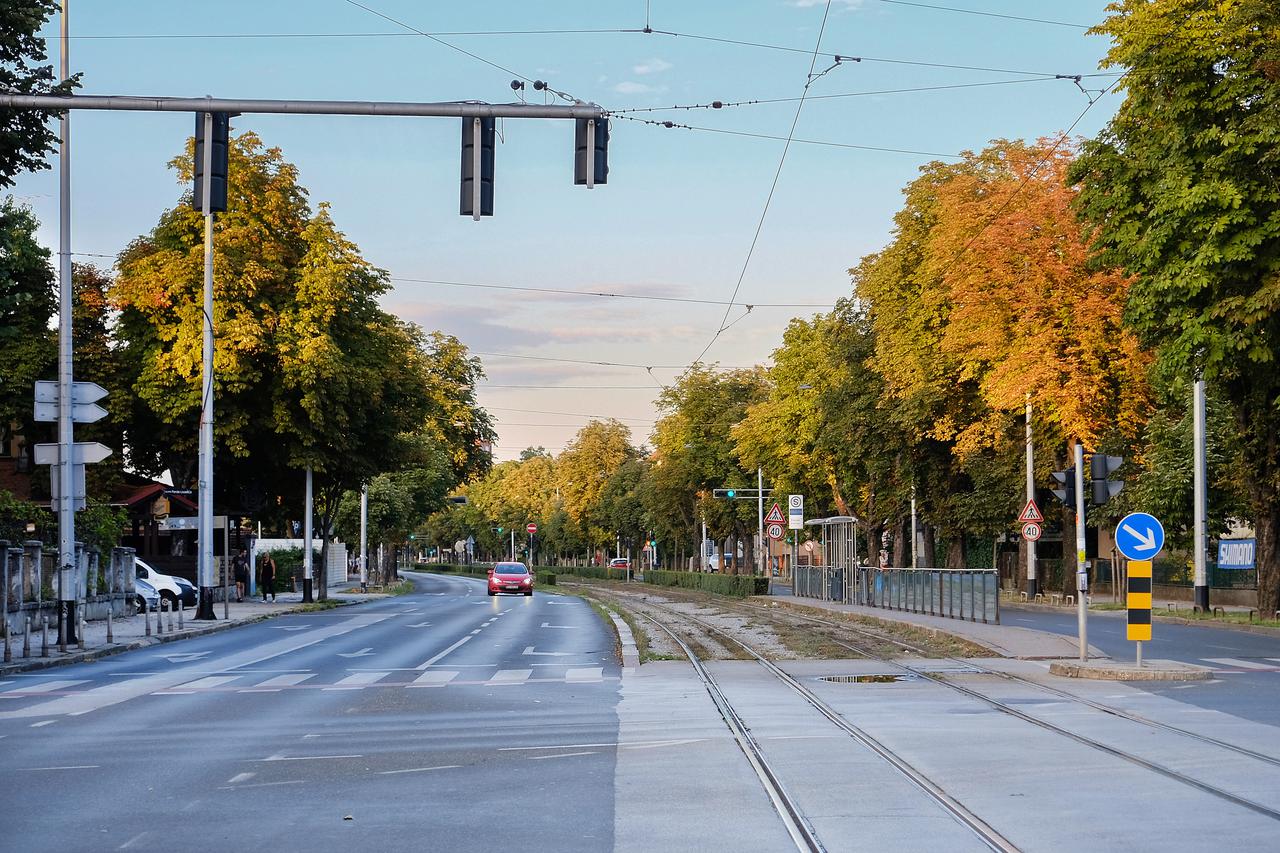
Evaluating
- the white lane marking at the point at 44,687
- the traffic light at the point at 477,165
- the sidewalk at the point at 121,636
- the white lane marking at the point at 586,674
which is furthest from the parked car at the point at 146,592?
the traffic light at the point at 477,165

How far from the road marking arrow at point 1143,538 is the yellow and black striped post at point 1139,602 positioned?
243 mm

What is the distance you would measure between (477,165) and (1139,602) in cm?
1076

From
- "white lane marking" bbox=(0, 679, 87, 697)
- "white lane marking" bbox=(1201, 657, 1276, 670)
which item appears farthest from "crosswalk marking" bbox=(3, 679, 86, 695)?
"white lane marking" bbox=(1201, 657, 1276, 670)

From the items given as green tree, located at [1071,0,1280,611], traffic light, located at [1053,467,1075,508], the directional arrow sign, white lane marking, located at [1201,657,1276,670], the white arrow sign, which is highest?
green tree, located at [1071,0,1280,611]

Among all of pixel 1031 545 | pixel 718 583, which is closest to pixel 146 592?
pixel 1031 545

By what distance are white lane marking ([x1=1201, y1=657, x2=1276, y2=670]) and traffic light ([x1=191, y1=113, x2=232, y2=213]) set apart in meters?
15.0

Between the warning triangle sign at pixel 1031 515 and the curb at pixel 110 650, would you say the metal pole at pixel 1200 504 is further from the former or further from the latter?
the curb at pixel 110 650

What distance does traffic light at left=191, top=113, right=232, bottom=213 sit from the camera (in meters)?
15.9

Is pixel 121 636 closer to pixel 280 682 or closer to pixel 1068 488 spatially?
pixel 280 682

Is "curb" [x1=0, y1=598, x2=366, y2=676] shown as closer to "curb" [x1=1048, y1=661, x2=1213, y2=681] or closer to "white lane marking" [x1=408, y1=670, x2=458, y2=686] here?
"white lane marking" [x1=408, y1=670, x2=458, y2=686]

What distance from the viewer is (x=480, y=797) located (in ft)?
33.6

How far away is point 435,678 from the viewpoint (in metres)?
21.0

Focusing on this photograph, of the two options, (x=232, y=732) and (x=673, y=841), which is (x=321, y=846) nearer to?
(x=673, y=841)

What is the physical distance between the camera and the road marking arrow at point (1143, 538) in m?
20.1
